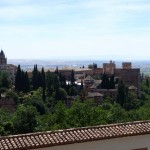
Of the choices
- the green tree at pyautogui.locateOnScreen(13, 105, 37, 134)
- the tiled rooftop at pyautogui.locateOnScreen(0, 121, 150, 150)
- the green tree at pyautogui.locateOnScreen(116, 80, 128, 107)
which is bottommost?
the green tree at pyautogui.locateOnScreen(116, 80, 128, 107)

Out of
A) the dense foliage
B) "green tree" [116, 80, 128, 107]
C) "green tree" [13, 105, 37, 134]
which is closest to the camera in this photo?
the dense foliage

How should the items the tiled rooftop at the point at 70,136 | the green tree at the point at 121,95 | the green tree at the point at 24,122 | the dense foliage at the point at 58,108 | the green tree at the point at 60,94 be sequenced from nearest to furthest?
1. the tiled rooftop at the point at 70,136
2. the dense foliage at the point at 58,108
3. the green tree at the point at 24,122
4. the green tree at the point at 60,94
5. the green tree at the point at 121,95

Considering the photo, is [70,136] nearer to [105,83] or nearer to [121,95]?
[121,95]

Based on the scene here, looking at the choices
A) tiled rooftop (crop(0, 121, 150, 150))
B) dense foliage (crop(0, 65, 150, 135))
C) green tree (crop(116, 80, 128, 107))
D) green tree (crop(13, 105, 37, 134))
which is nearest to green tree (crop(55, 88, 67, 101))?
dense foliage (crop(0, 65, 150, 135))

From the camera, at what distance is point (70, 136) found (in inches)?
511

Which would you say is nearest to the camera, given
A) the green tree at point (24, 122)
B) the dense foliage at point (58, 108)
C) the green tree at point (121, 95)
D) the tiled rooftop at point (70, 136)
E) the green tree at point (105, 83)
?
the tiled rooftop at point (70, 136)

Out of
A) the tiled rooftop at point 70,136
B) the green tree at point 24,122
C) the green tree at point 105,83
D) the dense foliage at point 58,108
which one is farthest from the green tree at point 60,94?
the tiled rooftop at point 70,136

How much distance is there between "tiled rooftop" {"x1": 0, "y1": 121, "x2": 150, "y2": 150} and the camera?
1213cm

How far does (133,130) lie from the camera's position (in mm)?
13875

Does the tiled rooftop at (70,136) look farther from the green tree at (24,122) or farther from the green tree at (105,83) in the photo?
the green tree at (105,83)

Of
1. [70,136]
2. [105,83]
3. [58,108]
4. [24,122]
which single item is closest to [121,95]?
[105,83]

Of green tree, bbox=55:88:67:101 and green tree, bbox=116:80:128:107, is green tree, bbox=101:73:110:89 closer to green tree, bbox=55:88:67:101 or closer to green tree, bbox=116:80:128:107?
green tree, bbox=116:80:128:107

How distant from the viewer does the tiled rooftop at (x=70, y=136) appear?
12133 mm

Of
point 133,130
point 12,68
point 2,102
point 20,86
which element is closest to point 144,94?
point 20,86
